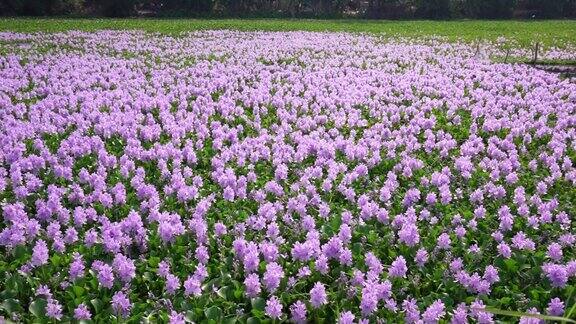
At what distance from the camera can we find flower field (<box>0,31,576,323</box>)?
154 inches

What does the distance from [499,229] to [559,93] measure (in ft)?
24.6

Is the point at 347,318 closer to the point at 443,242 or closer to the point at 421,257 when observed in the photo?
the point at 421,257

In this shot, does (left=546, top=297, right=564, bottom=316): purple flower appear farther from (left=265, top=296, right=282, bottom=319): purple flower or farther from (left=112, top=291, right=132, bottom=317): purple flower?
(left=112, top=291, right=132, bottom=317): purple flower

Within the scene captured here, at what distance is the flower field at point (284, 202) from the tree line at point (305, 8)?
36.1 meters

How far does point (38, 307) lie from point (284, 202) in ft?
8.80

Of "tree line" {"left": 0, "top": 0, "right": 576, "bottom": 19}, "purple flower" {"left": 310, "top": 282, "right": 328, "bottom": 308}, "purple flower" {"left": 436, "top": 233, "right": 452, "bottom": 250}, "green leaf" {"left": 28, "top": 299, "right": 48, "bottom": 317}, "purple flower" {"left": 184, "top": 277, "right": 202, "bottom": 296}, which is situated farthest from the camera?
"tree line" {"left": 0, "top": 0, "right": 576, "bottom": 19}

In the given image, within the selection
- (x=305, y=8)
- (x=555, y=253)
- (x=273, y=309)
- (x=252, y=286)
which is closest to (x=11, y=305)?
(x=252, y=286)

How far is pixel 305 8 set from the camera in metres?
58.1

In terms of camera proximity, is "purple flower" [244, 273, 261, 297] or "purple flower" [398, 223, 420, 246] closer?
"purple flower" [244, 273, 261, 297]

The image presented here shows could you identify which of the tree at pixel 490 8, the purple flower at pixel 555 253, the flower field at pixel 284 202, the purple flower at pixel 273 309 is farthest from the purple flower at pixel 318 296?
the tree at pixel 490 8

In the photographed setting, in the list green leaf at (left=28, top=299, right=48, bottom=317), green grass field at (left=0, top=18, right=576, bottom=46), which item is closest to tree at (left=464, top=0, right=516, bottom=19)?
green grass field at (left=0, top=18, right=576, bottom=46)

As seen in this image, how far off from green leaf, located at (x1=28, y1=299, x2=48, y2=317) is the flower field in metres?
0.01

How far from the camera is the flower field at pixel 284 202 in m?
3.92

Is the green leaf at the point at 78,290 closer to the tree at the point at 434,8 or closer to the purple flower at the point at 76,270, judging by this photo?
the purple flower at the point at 76,270
